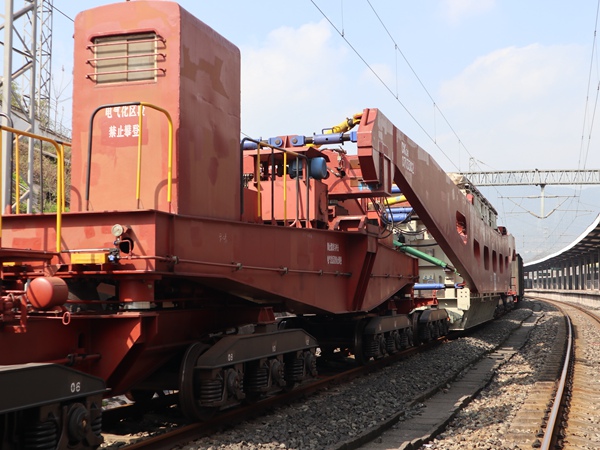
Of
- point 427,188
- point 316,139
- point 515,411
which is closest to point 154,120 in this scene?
point 316,139

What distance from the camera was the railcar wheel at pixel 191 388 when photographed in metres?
6.56

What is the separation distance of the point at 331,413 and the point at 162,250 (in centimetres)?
309

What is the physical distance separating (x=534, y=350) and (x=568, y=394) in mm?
5719

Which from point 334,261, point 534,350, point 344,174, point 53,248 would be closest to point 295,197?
point 334,261

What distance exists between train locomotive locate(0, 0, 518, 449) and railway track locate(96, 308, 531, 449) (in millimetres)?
311

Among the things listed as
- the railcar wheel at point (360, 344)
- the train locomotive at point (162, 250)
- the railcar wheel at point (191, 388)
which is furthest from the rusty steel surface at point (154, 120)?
the railcar wheel at point (360, 344)

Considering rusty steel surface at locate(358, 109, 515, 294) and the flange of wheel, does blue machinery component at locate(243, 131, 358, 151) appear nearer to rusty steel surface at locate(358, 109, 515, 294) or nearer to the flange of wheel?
rusty steel surface at locate(358, 109, 515, 294)

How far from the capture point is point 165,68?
6.94 m

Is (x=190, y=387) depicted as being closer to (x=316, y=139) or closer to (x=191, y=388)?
(x=191, y=388)

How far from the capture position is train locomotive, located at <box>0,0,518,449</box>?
205 inches

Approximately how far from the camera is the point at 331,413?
7695mm

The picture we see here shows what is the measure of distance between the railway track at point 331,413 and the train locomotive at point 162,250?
31cm

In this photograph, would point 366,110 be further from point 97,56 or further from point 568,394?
point 568,394

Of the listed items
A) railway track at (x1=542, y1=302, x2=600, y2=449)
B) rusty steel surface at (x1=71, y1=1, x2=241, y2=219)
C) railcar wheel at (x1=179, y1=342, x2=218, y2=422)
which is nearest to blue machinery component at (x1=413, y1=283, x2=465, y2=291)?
railway track at (x1=542, y1=302, x2=600, y2=449)
